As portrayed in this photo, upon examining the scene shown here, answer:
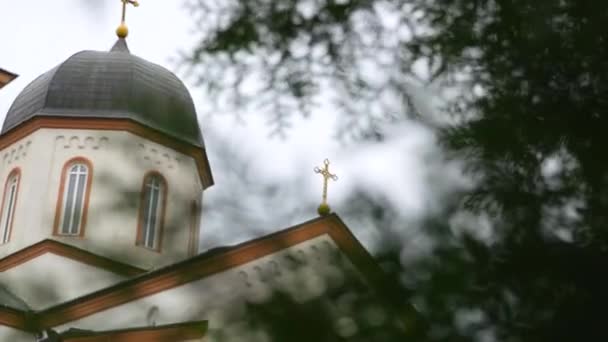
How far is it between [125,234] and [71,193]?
14847 millimetres

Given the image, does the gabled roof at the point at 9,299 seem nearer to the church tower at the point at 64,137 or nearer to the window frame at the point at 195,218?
the church tower at the point at 64,137

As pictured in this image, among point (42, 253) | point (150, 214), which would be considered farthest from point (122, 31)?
point (150, 214)

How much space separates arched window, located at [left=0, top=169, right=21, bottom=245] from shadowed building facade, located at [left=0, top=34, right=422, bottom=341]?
0.08ft

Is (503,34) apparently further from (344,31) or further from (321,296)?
(321,296)

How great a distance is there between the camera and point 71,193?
18.2m

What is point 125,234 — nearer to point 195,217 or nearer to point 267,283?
point 195,217

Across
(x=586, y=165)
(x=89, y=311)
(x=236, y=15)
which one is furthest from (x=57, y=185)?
(x=586, y=165)

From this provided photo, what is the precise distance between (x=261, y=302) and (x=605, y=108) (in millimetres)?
1283

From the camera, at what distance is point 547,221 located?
3672mm

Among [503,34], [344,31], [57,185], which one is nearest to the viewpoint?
[503,34]

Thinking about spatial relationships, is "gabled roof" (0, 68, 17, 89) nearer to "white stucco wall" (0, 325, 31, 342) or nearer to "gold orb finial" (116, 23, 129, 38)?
"white stucco wall" (0, 325, 31, 342)

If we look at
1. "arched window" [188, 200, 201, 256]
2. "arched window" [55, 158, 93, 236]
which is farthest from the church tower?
"arched window" [188, 200, 201, 256]

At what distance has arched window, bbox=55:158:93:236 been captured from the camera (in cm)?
1788

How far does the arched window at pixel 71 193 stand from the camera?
1788 cm
